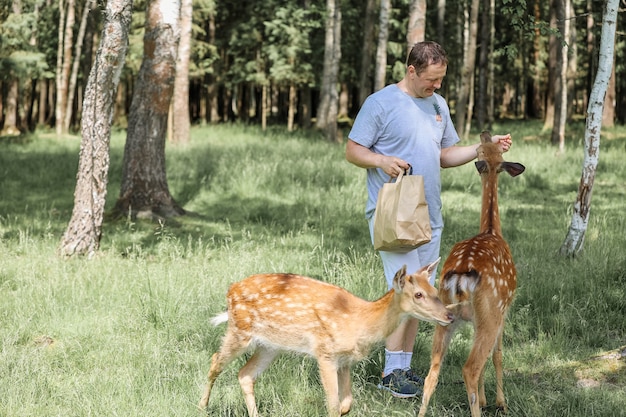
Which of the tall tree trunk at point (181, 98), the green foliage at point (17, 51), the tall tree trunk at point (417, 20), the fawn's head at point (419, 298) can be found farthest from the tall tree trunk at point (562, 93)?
the green foliage at point (17, 51)

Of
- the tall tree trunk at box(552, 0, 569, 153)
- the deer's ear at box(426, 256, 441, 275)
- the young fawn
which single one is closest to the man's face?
the deer's ear at box(426, 256, 441, 275)

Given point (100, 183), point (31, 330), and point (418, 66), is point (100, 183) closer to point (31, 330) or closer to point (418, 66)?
point (31, 330)

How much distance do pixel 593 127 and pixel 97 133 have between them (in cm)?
575

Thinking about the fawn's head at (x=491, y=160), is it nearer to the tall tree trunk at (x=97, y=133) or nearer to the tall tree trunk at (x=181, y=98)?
the tall tree trunk at (x=97, y=133)

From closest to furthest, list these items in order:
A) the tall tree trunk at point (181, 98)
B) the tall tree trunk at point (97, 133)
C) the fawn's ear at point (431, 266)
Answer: the fawn's ear at point (431, 266) < the tall tree trunk at point (97, 133) < the tall tree trunk at point (181, 98)

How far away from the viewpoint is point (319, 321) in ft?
15.6

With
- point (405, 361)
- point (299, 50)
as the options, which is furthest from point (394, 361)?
point (299, 50)

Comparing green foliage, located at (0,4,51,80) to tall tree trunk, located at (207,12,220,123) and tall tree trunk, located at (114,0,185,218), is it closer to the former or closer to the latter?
tall tree trunk, located at (207,12,220,123)

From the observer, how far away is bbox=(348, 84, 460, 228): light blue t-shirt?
551 centimetres

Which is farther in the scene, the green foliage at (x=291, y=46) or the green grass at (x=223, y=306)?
the green foliage at (x=291, y=46)

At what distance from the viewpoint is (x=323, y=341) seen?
4.70 metres

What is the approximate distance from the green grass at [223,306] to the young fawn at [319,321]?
31 centimetres

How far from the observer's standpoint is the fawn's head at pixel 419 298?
4379mm

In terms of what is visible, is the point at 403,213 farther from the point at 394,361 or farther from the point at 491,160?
the point at 394,361
